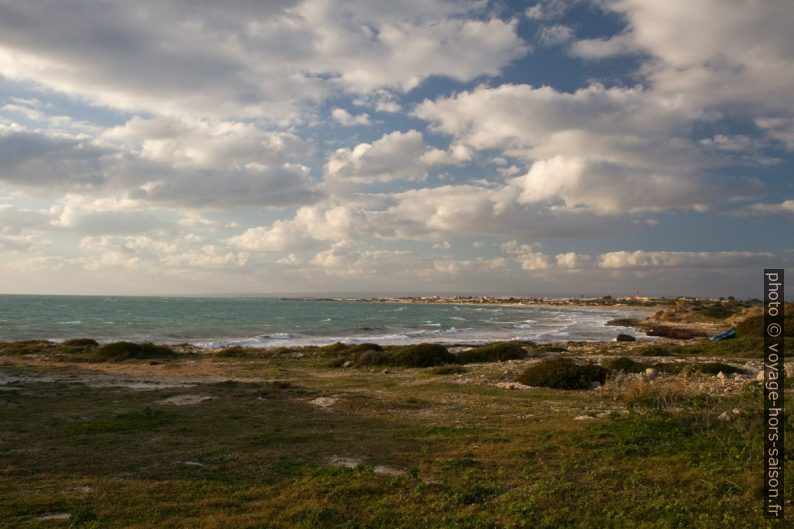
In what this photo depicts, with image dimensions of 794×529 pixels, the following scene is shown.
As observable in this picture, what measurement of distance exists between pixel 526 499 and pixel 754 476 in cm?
399

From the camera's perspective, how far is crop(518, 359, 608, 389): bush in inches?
913

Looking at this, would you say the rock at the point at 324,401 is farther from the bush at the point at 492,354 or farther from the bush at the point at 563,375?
the bush at the point at 492,354

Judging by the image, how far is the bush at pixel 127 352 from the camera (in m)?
38.4

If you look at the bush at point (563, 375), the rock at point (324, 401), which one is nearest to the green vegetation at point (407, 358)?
the bush at point (563, 375)

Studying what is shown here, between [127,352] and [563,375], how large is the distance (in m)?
32.0

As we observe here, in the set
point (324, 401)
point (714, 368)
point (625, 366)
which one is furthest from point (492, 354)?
point (324, 401)

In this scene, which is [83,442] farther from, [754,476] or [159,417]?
[754,476]

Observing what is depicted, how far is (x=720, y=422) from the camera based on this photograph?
1261cm

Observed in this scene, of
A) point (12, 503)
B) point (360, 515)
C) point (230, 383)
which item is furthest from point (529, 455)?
point (230, 383)

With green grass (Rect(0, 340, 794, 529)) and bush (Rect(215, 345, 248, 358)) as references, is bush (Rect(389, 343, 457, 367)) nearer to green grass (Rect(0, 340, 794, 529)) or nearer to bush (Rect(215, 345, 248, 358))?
green grass (Rect(0, 340, 794, 529))

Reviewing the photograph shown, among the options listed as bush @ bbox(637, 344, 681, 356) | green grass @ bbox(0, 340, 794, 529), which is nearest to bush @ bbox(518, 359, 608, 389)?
green grass @ bbox(0, 340, 794, 529)

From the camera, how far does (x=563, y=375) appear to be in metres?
23.4

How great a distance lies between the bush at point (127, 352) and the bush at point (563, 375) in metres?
29.0

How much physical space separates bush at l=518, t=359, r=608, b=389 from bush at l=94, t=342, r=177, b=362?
29.0m
